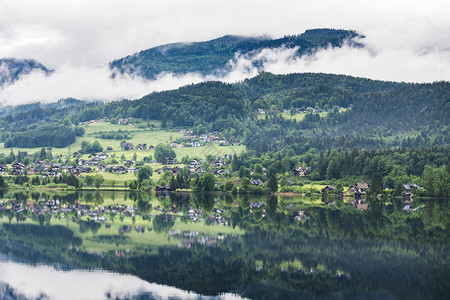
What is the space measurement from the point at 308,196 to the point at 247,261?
72318 millimetres

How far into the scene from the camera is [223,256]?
4131 centimetres

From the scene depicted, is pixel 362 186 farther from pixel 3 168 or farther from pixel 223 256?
pixel 3 168

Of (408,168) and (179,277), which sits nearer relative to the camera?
(179,277)

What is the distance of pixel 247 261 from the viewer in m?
39.8

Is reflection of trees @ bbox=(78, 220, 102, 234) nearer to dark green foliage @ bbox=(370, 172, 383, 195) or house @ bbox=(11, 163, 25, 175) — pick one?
dark green foliage @ bbox=(370, 172, 383, 195)

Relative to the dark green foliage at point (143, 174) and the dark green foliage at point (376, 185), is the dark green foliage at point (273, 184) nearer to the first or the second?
the dark green foliage at point (376, 185)

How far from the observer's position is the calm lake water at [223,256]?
109 feet

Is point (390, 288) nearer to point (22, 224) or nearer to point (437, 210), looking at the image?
point (22, 224)

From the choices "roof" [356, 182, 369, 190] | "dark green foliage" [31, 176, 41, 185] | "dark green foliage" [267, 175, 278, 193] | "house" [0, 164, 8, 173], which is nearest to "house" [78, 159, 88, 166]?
"house" [0, 164, 8, 173]

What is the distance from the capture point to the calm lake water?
3312 cm

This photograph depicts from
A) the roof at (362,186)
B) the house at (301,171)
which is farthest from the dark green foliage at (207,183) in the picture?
the roof at (362,186)

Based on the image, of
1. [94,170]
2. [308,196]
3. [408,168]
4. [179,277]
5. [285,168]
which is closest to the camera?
[179,277]

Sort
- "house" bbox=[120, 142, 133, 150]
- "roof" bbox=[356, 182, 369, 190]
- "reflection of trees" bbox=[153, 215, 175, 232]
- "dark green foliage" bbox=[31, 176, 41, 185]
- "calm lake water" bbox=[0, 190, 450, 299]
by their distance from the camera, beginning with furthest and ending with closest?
"house" bbox=[120, 142, 133, 150] < "dark green foliage" bbox=[31, 176, 41, 185] < "roof" bbox=[356, 182, 369, 190] < "reflection of trees" bbox=[153, 215, 175, 232] < "calm lake water" bbox=[0, 190, 450, 299]

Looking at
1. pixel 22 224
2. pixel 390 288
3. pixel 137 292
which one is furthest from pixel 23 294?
pixel 22 224
